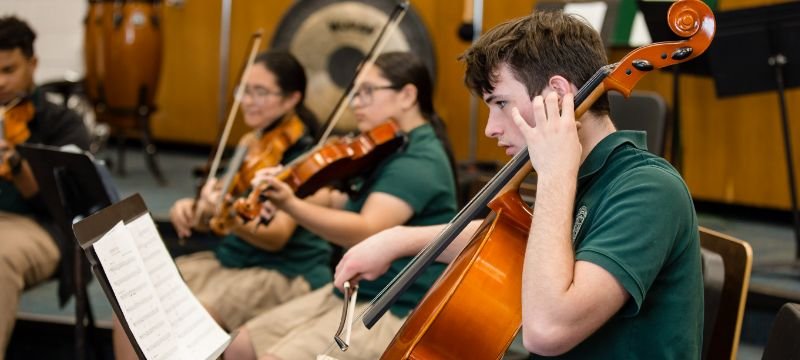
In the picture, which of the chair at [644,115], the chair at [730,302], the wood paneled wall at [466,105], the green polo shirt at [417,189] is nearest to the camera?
the chair at [730,302]

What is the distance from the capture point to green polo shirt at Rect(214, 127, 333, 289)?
2936 millimetres

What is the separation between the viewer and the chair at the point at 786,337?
59.8 inches

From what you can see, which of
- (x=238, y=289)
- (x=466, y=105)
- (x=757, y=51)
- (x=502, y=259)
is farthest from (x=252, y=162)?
(x=466, y=105)

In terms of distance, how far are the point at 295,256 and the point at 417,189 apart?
0.59 m

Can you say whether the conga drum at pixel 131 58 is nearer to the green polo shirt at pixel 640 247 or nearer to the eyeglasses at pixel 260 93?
the eyeglasses at pixel 260 93

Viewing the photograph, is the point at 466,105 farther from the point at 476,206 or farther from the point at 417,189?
the point at 476,206

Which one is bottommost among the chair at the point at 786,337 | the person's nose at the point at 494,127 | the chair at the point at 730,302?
the chair at the point at 730,302

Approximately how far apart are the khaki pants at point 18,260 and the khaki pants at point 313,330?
2.42 ft

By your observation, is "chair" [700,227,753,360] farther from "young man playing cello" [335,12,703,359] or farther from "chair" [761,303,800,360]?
"young man playing cello" [335,12,703,359]

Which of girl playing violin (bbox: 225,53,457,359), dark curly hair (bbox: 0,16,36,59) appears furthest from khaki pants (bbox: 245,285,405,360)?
dark curly hair (bbox: 0,16,36,59)

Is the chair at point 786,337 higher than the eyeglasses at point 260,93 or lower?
lower

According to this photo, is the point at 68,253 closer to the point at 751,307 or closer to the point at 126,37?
the point at 751,307

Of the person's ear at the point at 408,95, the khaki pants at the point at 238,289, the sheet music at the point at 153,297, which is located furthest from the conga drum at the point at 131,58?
the sheet music at the point at 153,297

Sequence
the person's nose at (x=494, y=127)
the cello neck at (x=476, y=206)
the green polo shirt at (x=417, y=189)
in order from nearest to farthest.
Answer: the cello neck at (x=476, y=206), the person's nose at (x=494, y=127), the green polo shirt at (x=417, y=189)
